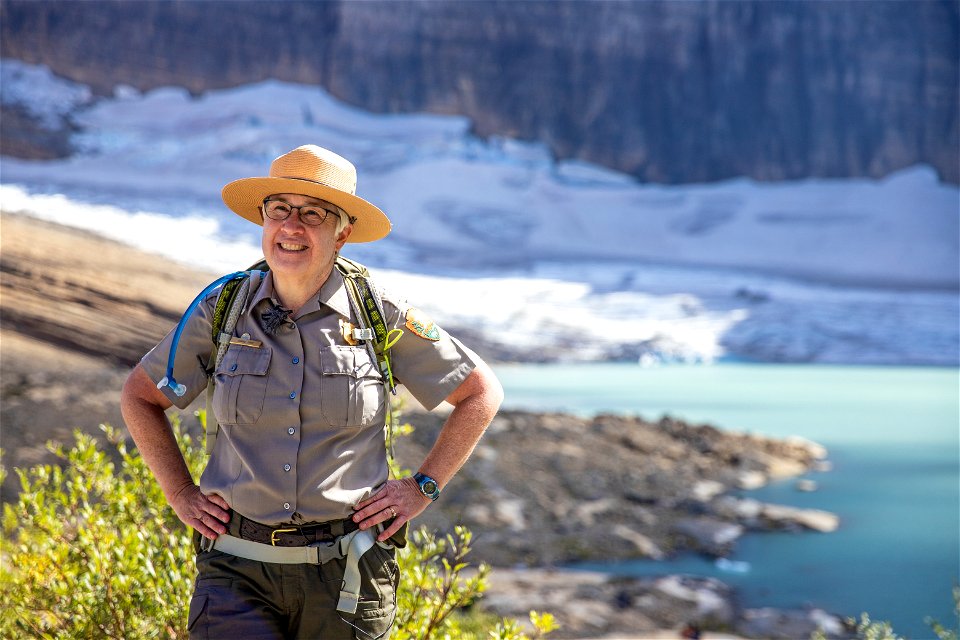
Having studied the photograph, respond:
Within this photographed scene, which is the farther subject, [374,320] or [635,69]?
[635,69]

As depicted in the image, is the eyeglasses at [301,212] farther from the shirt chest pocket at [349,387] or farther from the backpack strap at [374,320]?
the shirt chest pocket at [349,387]

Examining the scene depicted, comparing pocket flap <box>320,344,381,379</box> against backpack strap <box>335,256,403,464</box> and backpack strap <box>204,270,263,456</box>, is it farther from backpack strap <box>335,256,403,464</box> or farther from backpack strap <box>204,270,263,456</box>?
backpack strap <box>204,270,263,456</box>

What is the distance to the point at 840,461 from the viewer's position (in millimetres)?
10445

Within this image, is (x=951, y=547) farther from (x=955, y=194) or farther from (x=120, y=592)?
(x=955, y=194)

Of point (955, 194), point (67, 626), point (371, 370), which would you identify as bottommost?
point (67, 626)

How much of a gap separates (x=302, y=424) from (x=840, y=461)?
9.76 meters

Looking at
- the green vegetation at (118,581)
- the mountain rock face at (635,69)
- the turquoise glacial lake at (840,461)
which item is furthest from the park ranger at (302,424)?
the mountain rock face at (635,69)

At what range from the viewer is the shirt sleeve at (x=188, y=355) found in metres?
1.78

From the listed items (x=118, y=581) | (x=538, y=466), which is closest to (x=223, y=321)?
(x=118, y=581)

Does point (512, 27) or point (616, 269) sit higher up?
point (512, 27)

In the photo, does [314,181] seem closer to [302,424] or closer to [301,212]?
[301,212]

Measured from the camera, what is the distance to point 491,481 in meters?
8.05

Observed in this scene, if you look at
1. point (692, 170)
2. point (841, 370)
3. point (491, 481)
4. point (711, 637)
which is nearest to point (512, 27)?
point (692, 170)

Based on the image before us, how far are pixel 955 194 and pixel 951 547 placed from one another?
32475 millimetres
